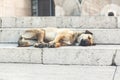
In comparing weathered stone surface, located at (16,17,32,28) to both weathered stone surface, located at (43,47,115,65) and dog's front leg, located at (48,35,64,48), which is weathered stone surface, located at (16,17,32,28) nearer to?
dog's front leg, located at (48,35,64,48)

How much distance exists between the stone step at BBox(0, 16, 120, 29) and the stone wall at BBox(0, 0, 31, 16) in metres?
3.65

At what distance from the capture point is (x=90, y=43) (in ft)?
21.9

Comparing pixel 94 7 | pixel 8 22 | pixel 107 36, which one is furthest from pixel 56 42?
pixel 94 7

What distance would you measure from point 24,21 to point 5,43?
3.32ft

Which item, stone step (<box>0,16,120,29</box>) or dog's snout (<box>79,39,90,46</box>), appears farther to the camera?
stone step (<box>0,16,120,29</box>)

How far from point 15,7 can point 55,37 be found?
252 inches

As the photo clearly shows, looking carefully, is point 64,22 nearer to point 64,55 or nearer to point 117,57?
point 64,55

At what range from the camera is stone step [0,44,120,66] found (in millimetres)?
6051

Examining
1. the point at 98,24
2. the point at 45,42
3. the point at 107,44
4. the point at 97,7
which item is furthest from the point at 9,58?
the point at 97,7
